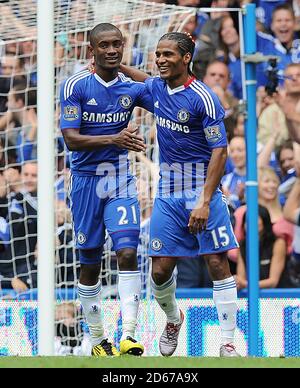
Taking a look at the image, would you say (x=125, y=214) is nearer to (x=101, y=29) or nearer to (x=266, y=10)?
(x=101, y=29)

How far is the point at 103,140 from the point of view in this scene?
8.17 metres

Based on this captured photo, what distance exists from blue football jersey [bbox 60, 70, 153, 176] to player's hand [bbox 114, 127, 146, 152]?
299 millimetres

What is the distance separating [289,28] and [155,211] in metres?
4.94

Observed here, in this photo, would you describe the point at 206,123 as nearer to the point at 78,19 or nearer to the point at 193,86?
the point at 193,86

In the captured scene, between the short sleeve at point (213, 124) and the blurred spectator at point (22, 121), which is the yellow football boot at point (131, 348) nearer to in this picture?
the short sleeve at point (213, 124)

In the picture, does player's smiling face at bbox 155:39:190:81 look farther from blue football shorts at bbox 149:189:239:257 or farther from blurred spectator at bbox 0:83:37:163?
blurred spectator at bbox 0:83:37:163

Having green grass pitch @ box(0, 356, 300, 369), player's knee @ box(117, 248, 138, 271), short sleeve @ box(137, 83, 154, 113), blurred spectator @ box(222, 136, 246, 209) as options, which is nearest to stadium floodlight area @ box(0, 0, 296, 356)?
blurred spectator @ box(222, 136, 246, 209)

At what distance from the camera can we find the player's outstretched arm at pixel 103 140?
8016 millimetres

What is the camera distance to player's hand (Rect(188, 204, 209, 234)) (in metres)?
8.01

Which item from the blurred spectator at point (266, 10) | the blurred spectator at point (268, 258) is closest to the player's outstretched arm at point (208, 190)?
the blurred spectator at point (268, 258)

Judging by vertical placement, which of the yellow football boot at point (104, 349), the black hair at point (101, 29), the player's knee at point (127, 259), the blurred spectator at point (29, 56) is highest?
the blurred spectator at point (29, 56)

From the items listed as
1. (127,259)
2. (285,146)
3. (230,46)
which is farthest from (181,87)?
(230,46)

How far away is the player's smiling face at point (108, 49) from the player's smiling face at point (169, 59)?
0.32 metres
